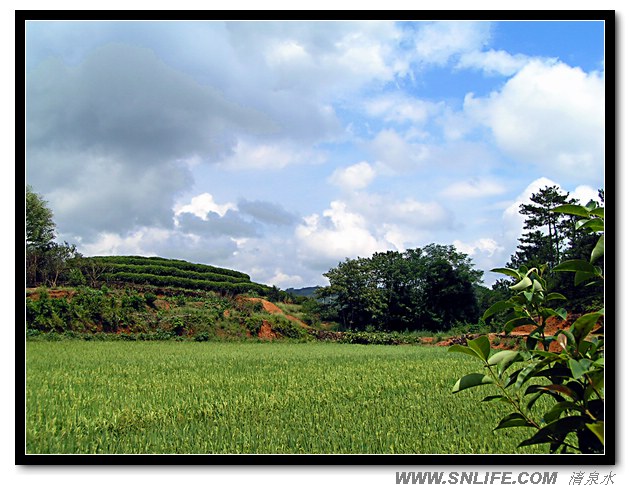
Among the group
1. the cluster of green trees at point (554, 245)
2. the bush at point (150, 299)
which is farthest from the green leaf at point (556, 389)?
the bush at point (150, 299)

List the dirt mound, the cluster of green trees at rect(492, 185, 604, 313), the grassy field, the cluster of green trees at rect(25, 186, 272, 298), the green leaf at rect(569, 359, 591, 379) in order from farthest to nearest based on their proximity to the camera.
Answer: the dirt mound < the cluster of green trees at rect(492, 185, 604, 313) < the cluster of green trees at rect(25, 186, 272, 298) < the grassy field < the green leaf at rect(569, 359, 591, 379)

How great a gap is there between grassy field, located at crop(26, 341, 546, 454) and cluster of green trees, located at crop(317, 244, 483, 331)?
785 millimetres

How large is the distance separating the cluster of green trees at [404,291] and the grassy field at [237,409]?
30.9 inches

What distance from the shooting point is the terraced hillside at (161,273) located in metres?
4.32

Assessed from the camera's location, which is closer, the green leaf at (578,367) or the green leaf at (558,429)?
the green leaf at (578,367)

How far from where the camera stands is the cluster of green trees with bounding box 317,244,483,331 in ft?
14.0

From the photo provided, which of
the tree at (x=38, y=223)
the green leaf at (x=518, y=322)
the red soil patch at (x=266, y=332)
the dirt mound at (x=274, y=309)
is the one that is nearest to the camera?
the green leaf at (x=518, y=322)

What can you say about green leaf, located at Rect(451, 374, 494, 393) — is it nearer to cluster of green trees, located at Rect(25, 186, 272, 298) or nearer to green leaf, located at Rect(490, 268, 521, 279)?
green leaf, located at Rect(490, 268, 521, 279)

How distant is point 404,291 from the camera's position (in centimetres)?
511

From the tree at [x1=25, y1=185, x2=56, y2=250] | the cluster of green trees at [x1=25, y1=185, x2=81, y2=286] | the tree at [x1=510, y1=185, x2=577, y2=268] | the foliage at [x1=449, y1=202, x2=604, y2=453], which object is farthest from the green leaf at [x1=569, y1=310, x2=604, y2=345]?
the tree at [x1=25, y1=185, x2=56, y2=250]

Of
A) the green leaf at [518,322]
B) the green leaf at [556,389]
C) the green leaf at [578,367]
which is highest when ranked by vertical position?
the green leaf at [518,322]

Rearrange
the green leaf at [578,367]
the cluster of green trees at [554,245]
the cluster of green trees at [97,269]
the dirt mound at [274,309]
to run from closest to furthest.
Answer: the green leaf at [578,367] < the cluster of green trees at [97,269] < the cluster of green trees at [554,245] < the dirt mound at [274,309]

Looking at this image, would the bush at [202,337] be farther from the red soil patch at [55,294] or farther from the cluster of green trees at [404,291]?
the red soil patch at [55,294]

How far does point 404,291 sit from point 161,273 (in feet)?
7.81
